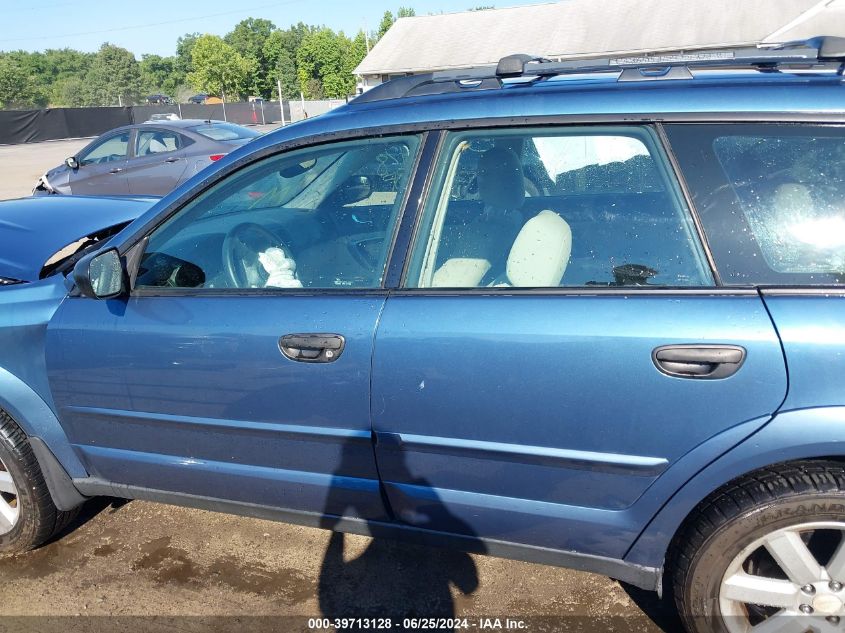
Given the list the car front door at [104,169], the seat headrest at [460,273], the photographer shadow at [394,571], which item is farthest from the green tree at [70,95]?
the seat headrest at [460,273]

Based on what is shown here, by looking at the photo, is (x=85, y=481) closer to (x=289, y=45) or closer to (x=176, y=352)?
(x=176, y=352)

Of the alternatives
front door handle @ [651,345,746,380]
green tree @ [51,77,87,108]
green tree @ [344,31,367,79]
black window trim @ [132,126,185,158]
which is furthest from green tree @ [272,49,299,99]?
front door handle @ [651,345,746,380]

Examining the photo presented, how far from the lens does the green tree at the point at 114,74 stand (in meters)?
93.4

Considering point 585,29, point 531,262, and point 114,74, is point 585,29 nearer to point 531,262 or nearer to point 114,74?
point 531,262

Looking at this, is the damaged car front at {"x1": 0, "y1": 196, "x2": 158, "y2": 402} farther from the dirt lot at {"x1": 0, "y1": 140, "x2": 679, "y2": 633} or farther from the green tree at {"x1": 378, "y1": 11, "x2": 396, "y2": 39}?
the green tree at {"x1": 378, "y1": 11, "x2": 396, "y2": 39}

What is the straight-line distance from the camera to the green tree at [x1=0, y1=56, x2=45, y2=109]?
217ft

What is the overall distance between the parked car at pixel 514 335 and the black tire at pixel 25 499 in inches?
0.7

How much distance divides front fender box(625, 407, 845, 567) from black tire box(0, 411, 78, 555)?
232cm

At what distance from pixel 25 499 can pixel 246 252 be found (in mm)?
1332

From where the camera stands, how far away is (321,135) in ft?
7.50

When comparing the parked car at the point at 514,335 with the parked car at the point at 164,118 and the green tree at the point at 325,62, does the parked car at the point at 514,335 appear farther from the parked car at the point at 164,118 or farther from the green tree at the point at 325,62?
the green tree at the point at 325,62

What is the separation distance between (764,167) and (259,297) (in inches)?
63.0

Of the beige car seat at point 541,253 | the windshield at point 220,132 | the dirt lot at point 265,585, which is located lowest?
the dirt lot at point 265,585

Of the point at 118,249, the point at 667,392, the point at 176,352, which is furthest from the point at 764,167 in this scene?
the point at 118,249
